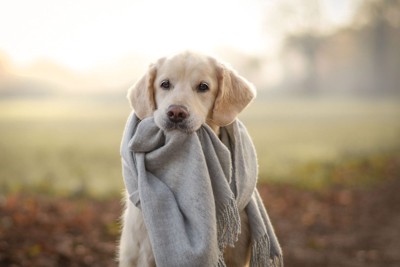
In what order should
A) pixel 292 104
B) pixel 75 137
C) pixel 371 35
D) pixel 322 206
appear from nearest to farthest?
pixel 75 137
pixel 322 206
pixel 292 104
pixel 371 35

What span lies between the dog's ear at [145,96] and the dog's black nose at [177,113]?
10.9 inches

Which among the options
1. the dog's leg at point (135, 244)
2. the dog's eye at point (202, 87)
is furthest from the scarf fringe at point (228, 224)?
the dog's eye at point (202, 87)

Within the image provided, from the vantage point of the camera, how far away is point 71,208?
6352 mm

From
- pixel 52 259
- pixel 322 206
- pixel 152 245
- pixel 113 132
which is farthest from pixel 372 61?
pixel 152 245

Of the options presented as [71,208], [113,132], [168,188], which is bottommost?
[71,208]

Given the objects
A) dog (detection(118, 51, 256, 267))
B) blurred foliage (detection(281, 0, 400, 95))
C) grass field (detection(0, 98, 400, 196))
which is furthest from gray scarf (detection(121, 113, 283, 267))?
blurred foliage (detection(281, 0, 400, 95))

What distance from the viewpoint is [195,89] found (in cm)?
297

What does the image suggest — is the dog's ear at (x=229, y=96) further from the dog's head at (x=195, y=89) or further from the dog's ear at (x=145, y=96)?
the dog's ear at (x=145, y=96)

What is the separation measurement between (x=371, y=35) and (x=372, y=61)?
57 cm

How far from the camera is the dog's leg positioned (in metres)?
2.96

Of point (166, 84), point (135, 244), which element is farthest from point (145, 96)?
point (135, 244)

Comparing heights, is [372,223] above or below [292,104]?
below

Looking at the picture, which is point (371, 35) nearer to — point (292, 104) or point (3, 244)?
point (292, 104)

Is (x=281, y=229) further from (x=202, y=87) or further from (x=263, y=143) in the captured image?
(x=202, y=87)
